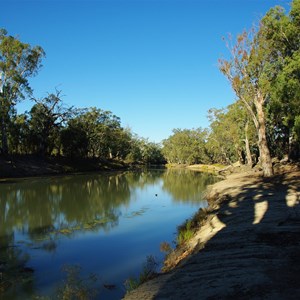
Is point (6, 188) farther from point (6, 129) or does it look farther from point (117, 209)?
point (6, 129)

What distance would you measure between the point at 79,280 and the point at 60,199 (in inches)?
770

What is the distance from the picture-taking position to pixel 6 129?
5297cm

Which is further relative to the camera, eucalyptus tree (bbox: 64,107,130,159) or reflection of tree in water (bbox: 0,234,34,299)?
eucalyptus tree (bbox: 64,107,130,159)

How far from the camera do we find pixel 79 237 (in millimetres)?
15984

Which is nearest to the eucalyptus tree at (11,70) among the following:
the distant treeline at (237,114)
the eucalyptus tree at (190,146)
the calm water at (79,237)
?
the distant treeline at (237,114)

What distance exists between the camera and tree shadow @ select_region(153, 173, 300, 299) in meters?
6.25

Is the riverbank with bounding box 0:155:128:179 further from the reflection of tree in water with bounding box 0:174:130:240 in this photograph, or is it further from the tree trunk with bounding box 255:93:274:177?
the tree trunk with bounding box 255:93:274:177

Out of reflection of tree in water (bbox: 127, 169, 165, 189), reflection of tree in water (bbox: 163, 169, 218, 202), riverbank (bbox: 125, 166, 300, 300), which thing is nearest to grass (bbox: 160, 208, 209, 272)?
riverbank (bbox: 125, 166, 300, 300)

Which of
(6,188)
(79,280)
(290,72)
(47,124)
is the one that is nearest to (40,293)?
(79,280)

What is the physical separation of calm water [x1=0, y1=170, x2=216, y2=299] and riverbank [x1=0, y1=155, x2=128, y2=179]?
19.5 m

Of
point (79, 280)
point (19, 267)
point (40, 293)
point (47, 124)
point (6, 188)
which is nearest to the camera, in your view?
point (40, 293)

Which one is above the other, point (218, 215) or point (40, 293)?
point (218, 215)

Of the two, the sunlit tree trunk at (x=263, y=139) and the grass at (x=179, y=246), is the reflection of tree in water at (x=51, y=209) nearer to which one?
the grass at (x=179, y=246)

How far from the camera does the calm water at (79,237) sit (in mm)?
10234
